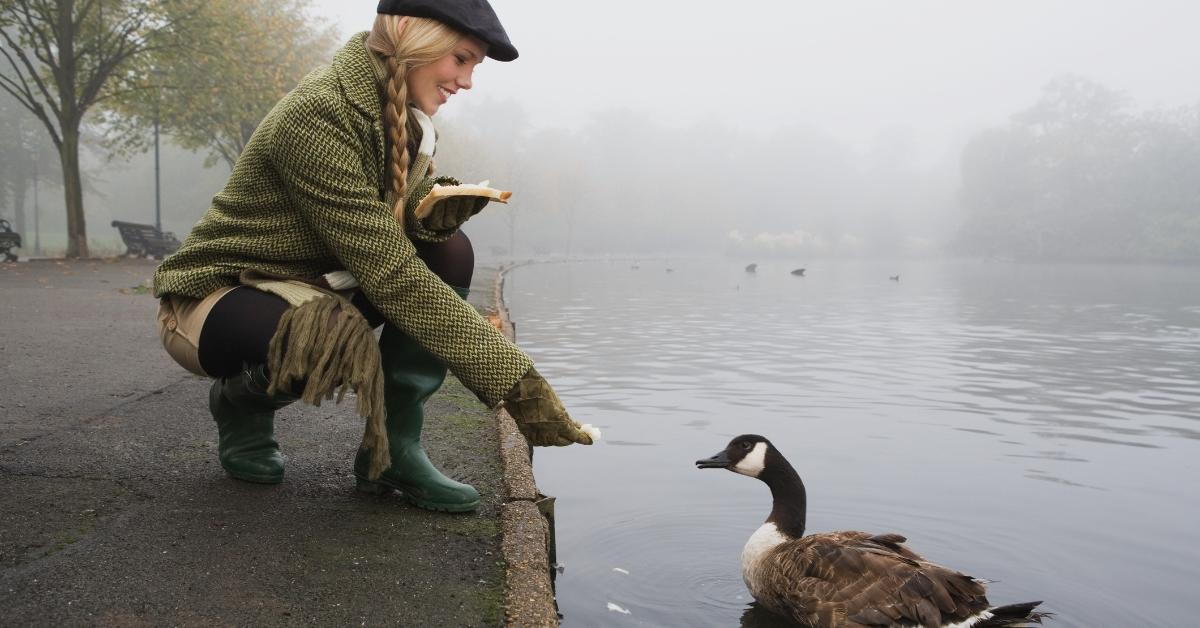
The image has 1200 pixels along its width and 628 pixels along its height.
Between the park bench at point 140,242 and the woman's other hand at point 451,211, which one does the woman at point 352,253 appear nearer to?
the woman's other hand at point 451,211

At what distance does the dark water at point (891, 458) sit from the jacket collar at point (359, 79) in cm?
229

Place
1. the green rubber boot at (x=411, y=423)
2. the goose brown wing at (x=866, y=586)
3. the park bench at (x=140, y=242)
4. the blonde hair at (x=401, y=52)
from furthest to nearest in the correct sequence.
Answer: the park bench at (x=140, y=242) → the goose brown wing at (x=866, y=586) → the green rubber boot at (x=411, y=423) → the blonde hair at (x=401, y=52)

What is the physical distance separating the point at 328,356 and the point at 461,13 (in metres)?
1.25

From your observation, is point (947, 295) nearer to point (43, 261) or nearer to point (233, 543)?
point (43, 261)

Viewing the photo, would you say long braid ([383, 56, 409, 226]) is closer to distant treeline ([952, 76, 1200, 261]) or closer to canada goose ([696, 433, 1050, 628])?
canada goose ([696, 433, 1050, 628])

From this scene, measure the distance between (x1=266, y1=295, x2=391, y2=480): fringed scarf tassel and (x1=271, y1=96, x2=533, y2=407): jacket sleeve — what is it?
0.14 metres

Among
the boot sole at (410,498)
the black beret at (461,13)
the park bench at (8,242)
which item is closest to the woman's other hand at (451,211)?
the black beret at (461,13)

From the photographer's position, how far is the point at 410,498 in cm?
372

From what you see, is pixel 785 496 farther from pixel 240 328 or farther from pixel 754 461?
pixel 240 328

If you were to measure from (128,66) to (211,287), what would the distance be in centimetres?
2392

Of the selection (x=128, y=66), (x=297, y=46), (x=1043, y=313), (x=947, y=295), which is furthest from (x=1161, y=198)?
(x=128, y=66)

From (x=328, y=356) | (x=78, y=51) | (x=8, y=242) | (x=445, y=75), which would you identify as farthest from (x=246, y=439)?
(x=78, y=51)

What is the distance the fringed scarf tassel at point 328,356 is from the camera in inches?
Result: 122

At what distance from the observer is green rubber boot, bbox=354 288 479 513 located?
141 inches
